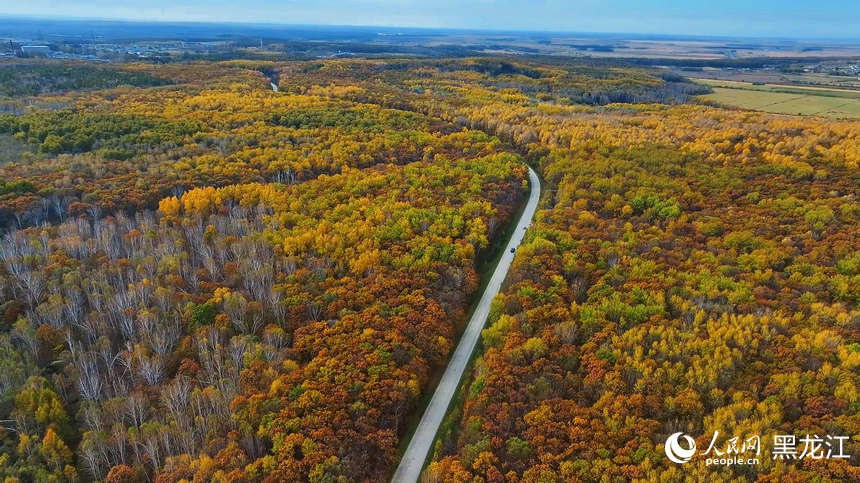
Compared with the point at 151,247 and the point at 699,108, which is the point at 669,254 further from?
the point at 699,108

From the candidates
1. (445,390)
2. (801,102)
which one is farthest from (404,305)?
(801,102)

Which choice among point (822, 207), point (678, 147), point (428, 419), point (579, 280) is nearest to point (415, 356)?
point (428, 419)
